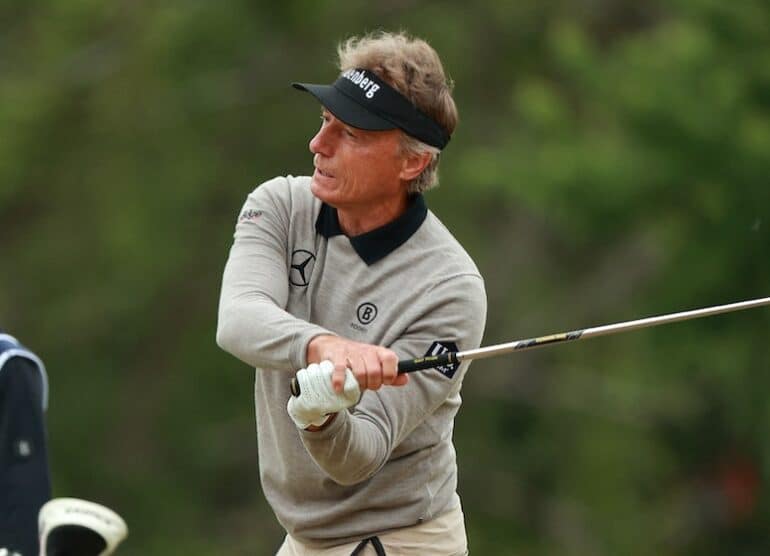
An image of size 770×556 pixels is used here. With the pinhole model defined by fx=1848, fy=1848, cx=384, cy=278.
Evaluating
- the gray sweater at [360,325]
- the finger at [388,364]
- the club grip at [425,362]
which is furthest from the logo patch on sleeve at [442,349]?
the finger at [388,364]

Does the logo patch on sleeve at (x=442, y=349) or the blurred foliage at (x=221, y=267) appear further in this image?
the blurred foliage at (x=221, y=267)

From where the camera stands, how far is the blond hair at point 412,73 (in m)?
4.81

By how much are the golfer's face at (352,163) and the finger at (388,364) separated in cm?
59

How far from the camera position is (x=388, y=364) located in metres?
4.35

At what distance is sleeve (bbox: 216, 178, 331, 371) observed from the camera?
14.6 feet

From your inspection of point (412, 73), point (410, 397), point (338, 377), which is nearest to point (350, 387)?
point (338, 377)

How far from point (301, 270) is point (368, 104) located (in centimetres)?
47

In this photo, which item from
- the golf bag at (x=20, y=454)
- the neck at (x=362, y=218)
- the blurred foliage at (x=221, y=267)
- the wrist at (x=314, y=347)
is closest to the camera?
the wrist at (x=314, y=347)

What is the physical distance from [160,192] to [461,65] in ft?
11.9

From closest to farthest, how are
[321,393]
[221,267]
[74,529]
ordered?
[321,393], [74,529], [221,267]

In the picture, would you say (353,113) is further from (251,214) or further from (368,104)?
(251,214)

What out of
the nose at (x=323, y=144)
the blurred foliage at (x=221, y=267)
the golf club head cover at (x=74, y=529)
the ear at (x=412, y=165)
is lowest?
the blurred foliage at (x=221, y=267)

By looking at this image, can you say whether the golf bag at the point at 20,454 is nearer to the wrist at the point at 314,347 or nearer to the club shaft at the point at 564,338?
the wrist at the point at 314,347

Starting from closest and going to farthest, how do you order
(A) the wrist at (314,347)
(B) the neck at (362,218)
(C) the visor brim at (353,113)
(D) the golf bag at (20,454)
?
(A) the wrist at (314,347) → (C) the visor brim at (353,113) → (B) the neck at (362,218) → (D) the golf bag at (20,454)
